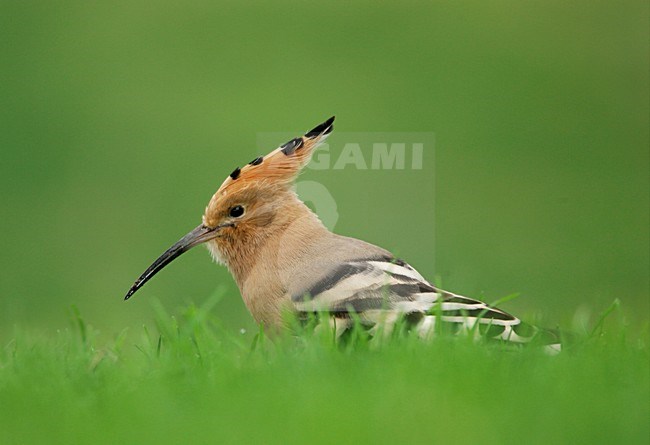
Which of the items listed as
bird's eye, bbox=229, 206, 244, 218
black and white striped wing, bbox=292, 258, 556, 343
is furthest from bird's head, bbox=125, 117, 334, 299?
black and white striped wing, bbox=292, 258, 556, 343

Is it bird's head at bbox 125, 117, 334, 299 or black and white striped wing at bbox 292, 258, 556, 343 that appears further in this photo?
bird's head at bbox 125, 117, 334, 299

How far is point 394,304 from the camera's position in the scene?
8.39 ft

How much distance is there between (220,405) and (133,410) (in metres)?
0.17

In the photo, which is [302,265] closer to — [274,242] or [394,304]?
[274,242]

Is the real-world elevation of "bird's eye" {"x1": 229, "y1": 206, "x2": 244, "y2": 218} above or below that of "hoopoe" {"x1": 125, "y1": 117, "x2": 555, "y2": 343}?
above

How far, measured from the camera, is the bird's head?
288 cm

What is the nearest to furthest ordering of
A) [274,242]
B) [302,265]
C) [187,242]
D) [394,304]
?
[394,304]
[302,265]
[274,242]
[187,242]

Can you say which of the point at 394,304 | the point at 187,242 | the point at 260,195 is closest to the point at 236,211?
the point at 260,195

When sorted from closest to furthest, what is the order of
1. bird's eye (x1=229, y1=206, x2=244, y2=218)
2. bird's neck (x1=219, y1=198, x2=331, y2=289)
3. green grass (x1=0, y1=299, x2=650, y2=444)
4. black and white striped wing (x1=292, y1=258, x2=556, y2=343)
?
green grass (x1=0, y1=299, x2=650, y2=444), black and white striped wing (x1=292, y1=258, x2=556, y2=343), bird's neck (x1=219, y1=198, x2=331, y2=289), bird's eye (x1=229, y1=206, x2=244, y2=218)

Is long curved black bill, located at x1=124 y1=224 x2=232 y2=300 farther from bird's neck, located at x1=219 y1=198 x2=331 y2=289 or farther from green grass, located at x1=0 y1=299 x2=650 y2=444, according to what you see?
green grass, located at x1=0 y1=299 x2=650 y2=444

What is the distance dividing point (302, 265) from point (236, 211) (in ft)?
0.94

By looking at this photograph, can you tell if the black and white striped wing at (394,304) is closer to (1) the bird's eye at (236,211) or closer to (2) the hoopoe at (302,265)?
(2) the hoopoe at (302,265)

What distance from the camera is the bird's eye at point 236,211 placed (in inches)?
114

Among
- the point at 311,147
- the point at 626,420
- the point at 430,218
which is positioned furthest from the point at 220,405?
the point at 430,218
